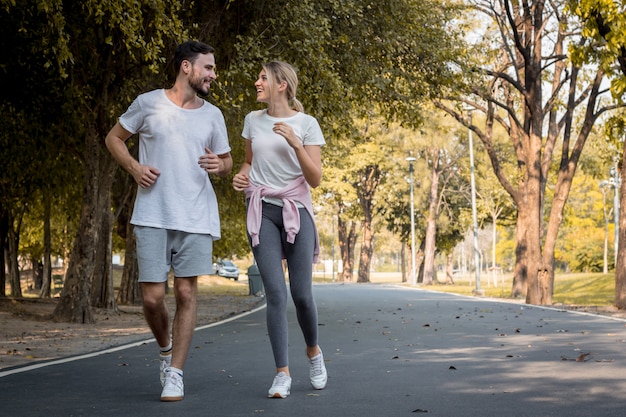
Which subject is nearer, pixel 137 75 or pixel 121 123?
pixel 121 123

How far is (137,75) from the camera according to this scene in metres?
18.9

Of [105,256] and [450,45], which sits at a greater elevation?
[450,45]

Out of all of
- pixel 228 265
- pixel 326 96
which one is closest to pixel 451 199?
pixel 228 265

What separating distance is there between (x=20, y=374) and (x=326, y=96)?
9.34 metres

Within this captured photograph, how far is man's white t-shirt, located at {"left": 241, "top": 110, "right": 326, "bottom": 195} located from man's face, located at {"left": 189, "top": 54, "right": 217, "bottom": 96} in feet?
1.33

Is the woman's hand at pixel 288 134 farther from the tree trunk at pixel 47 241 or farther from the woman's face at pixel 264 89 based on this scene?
the tree trunk at pixel 47 241

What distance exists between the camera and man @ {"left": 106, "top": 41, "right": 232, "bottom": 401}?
6.15 meters

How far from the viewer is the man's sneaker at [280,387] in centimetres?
628

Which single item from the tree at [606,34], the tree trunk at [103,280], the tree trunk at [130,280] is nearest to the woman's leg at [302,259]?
the tree at [606,34]

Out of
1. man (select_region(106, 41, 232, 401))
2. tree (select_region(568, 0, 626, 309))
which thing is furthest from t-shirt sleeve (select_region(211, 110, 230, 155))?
tree (select_region(568, 0, 626, 309))

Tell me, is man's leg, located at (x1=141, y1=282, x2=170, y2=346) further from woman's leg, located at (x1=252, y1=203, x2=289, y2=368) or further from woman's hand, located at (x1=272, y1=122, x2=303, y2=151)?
woman's hand, located at (x1=272, y1=122, x2=303, y2=151)

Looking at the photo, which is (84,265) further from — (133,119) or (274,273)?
(274,273)

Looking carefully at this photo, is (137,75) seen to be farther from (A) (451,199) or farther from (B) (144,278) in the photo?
(A) (451,199)

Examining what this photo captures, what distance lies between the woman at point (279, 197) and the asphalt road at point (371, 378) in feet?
1.91
